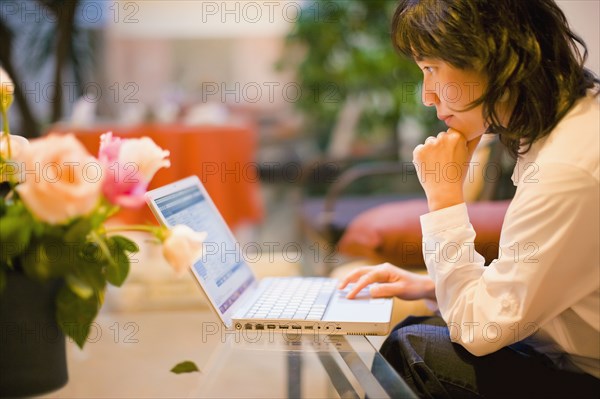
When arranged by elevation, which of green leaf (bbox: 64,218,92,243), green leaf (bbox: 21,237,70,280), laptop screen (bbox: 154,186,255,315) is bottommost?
laptop screen (bbox: 154,186,255,315)

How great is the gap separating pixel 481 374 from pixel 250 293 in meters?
Answer: 0.50

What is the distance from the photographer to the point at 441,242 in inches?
43.8

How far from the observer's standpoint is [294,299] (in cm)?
132

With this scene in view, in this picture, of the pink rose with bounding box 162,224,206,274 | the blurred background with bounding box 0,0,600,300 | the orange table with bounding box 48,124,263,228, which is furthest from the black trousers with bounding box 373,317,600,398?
the orange table with bounding box 48,124,263,228

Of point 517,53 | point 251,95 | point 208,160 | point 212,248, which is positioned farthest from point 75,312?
point 251,95

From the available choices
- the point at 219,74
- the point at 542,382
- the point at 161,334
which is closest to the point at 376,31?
the point at 219,74

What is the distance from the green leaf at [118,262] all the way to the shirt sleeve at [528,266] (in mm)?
481

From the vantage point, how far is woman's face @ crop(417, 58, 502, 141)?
110 centimetres

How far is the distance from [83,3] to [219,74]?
254cm

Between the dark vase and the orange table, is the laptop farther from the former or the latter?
the orange table

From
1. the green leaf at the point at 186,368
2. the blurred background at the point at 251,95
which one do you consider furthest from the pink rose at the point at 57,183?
the blurred background at the point at 251,95

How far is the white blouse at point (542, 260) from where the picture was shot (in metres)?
0.95

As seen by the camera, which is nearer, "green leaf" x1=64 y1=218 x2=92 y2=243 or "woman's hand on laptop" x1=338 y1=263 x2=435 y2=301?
"green leaf" x1=64 y1=218 x2=92 y2=243

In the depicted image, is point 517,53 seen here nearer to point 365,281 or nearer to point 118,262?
point 365,281
